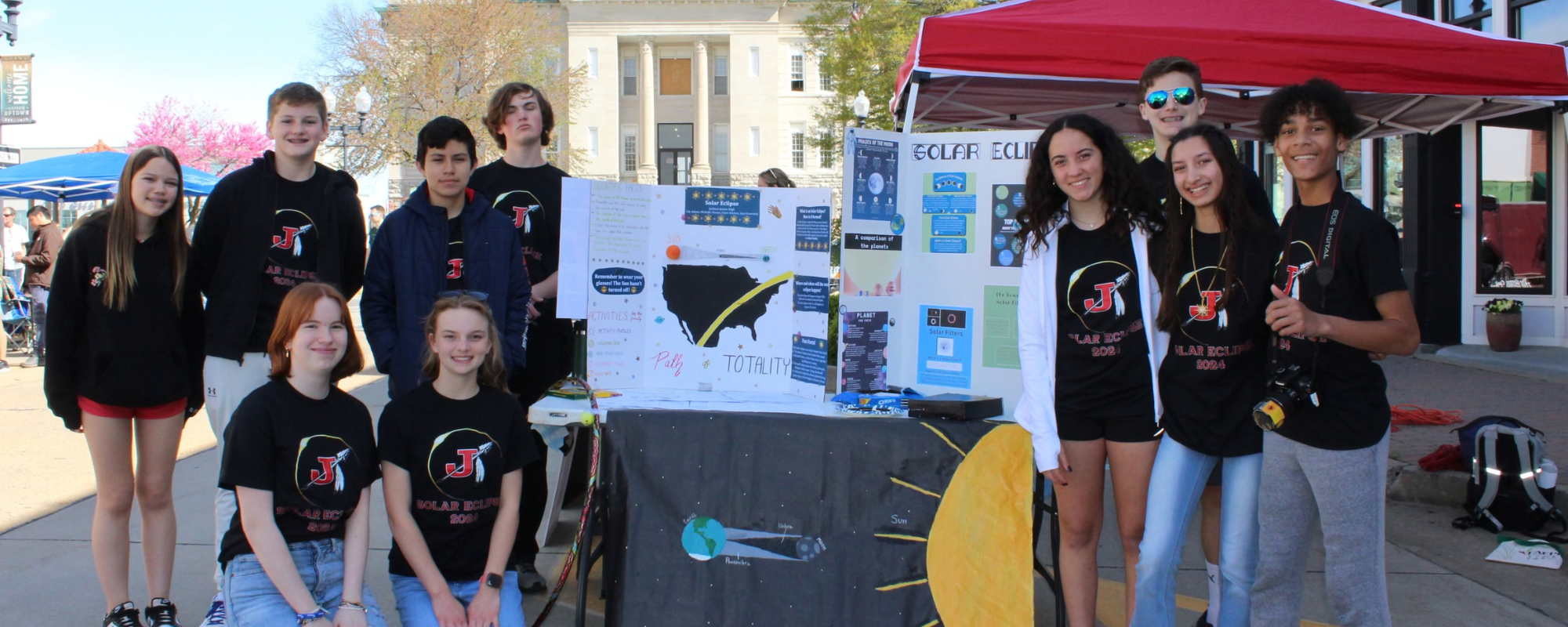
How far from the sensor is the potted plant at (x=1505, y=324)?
32.9 ft

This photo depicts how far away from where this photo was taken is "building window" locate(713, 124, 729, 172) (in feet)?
168

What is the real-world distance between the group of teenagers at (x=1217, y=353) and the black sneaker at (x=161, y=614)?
3.06 m

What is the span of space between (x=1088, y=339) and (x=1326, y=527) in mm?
798

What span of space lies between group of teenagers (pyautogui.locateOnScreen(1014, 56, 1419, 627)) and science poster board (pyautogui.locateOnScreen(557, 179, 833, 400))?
0.99m

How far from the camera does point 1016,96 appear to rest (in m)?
6.54

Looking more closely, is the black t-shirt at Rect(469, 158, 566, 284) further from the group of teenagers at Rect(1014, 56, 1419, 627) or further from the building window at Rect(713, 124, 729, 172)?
the building window at Rect(713, 124, 729, 172)

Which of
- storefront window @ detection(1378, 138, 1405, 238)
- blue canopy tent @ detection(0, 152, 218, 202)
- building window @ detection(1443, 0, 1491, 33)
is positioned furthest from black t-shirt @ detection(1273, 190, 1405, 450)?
blue canopy tent @ detection(0, 152, 218, 202)

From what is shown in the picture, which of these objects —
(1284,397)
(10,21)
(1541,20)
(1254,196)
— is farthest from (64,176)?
(1541,20)

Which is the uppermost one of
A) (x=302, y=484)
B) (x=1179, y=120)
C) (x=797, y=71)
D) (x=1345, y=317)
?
(x=797, y=71)

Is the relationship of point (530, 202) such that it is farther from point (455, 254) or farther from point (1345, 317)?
point (1345, 317)

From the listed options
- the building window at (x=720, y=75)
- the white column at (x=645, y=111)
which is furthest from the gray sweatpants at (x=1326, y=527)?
the building window at (x=720, y=75)

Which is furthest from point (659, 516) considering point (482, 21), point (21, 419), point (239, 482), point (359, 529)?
point (482, 21)

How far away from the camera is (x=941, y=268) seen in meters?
3.97

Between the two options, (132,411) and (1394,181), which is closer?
(132,411)
